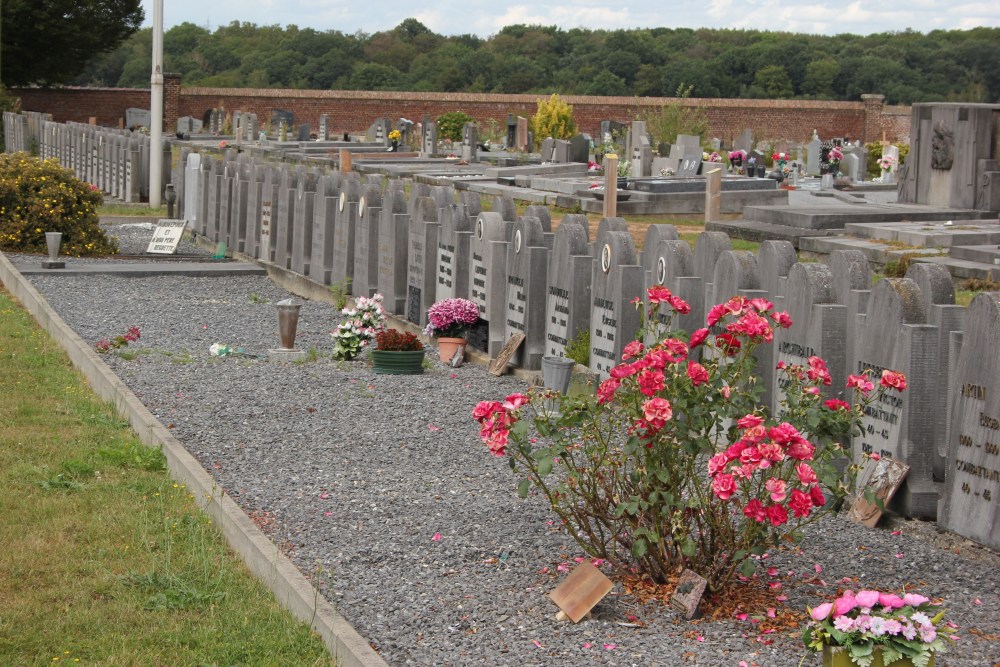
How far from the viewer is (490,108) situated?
51.4 metres

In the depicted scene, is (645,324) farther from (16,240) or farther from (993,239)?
(16,240)

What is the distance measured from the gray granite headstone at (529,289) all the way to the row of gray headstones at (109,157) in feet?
48.6

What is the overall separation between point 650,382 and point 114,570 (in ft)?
6.99

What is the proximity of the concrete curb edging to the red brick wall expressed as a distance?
4245cm

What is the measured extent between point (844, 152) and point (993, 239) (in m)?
14.8

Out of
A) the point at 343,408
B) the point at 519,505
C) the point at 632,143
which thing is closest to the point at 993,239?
the point at 343,408

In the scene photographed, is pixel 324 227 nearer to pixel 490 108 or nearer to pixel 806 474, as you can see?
pixel 806 474

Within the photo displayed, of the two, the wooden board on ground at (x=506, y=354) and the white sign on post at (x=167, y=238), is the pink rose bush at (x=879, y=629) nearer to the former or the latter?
the wooden board on ground at (x=506, y=354)

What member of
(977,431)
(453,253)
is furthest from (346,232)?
(977,431)

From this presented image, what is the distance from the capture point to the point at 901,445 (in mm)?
5902

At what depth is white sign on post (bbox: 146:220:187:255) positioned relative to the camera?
16.5 m

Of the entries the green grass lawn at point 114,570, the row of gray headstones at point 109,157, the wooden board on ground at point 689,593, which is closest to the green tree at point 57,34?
the row of gray headstones at point 109,157

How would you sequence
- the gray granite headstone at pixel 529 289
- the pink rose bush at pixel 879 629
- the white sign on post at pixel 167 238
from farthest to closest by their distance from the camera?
the white sign on post at pixel 167 238 < the gray granite headstone at pixel 529 289 < the pink rose bush at pixel 879 629

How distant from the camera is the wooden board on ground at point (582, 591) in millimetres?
4512
